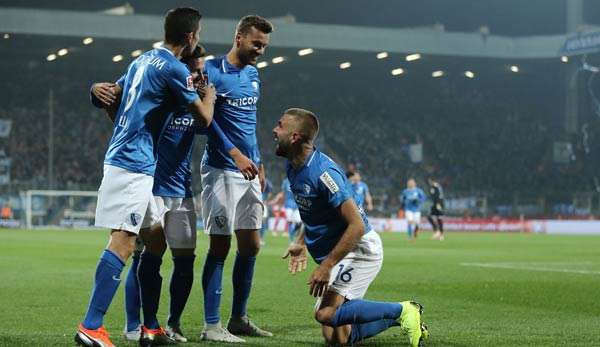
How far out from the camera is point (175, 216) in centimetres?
732

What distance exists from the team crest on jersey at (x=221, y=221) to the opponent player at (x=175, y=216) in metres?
0.23

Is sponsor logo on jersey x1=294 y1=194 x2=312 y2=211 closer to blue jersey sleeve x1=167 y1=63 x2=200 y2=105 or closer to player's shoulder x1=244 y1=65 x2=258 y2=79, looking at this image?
blue jersey sleeve x1=167 y1=63 x2=200 y2=105

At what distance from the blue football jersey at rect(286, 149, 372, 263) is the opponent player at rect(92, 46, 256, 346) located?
625mm

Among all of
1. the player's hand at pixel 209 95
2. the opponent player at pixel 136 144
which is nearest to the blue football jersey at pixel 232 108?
the player's hand at pixel 209 95

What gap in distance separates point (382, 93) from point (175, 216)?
160ft

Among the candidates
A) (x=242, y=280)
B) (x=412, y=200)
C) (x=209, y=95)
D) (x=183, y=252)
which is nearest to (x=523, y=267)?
(x=242, y=280)

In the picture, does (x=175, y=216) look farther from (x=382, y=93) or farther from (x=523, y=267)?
(x=382, y=93)

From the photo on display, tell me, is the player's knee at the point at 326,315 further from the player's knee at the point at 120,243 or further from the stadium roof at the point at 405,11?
the stadium roof at the point at 405,11

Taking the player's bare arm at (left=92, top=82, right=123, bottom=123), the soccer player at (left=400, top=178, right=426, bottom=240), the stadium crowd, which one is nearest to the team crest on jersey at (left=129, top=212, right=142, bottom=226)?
the player's bare arm at (left=92, top=82, right=123, bottom=123)

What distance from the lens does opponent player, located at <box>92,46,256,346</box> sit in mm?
7121

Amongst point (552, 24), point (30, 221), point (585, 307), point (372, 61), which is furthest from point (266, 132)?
point (585, 307)

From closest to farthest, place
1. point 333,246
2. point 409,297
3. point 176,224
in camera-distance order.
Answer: point 333,246 < point 176,224 < point 409,297

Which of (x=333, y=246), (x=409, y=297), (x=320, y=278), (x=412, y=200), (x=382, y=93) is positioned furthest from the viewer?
(x=382, y=93)

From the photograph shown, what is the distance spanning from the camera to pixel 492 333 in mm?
7906
